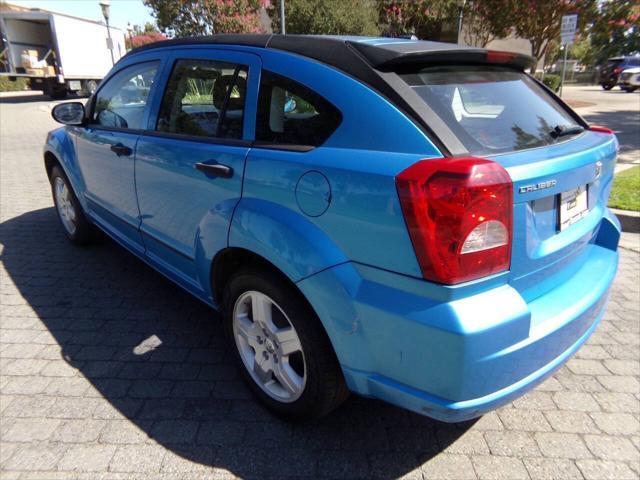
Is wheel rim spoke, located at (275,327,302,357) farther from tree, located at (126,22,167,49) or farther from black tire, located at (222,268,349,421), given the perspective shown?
tree, located at (126,22,167,49)

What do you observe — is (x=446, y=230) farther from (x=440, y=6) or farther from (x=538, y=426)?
(x=440, y=6)

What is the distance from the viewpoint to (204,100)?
2.70m

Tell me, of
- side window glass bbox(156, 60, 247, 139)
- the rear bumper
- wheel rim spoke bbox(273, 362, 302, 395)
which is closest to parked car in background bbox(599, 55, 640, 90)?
side window glass bbox(156, 60, 247, 139)

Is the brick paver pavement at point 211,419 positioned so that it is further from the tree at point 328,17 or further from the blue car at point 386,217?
the tree at point 328,17

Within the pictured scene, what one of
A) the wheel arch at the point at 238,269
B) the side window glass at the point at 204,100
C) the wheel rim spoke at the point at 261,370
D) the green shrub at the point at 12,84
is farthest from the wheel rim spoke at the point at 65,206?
the green shrub at the point at 12,84

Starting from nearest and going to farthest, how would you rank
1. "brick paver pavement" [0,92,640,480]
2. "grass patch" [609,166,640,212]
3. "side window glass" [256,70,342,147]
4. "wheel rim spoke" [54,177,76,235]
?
1. "side window glass" [256,70,342,147]
2. "brick paver pavement" [0,92,640,480]
3. "wheel rim spoke" [54,177,76,235]
4. "grass patch" [609,166,640,212]

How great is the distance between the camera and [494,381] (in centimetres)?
169

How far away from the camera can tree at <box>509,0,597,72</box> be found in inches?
666

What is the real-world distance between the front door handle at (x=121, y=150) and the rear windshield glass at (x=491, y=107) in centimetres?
202

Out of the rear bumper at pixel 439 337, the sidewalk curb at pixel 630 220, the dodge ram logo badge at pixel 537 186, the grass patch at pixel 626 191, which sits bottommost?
the sidewalk curb at pixel 630 220

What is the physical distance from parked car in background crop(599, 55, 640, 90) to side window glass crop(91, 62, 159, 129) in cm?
3378

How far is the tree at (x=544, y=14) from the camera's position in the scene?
16.9 meters

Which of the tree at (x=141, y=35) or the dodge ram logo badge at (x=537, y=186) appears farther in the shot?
the tree at (x=141, y=35)

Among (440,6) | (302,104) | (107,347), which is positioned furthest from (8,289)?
(440,6)
